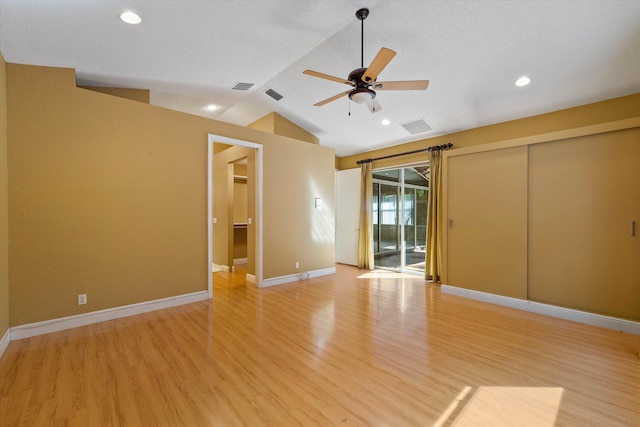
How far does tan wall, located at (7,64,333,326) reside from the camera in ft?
9.92

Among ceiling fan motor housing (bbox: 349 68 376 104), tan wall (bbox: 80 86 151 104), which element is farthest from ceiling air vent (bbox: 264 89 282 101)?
ceiling fan motor housing (bbox: 349 68 376 104)

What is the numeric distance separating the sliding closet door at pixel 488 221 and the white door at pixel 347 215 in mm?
2637

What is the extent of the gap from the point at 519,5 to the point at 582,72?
1462mm

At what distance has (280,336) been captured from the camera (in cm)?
309

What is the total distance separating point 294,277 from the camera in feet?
18.3

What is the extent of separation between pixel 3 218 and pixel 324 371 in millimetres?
3520

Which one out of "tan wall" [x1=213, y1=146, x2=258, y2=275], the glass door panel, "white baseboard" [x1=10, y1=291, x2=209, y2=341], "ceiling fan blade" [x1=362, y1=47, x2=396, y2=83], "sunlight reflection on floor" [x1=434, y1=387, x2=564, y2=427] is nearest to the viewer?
"sunlight reflection on floor" [x1=434, y1=387, x2=564, y2=427]

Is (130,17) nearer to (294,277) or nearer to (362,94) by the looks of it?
(362,94)

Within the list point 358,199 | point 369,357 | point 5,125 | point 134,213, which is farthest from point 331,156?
point 5,125

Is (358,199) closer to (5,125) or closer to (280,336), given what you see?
(280,336)

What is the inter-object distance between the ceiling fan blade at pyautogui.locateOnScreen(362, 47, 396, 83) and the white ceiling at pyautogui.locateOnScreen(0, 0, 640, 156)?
0.84 meters

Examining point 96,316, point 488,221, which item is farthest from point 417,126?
point 96,316

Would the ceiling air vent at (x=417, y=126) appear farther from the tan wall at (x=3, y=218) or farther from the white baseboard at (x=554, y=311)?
the tan wall at (x=3, y=218)

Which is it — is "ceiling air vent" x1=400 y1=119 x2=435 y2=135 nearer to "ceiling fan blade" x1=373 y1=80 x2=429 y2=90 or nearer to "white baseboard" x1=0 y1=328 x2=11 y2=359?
"ceiling fan blade" x1=373 y1=80 x2=429 y2=90
